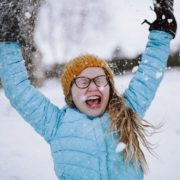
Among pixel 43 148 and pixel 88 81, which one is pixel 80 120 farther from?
pixel 43 148

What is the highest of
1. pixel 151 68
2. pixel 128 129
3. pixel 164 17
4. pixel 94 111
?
pixel 164 17

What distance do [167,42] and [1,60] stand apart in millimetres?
936

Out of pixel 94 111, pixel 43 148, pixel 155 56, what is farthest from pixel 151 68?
pixel 43 148

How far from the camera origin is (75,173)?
2.72 meters

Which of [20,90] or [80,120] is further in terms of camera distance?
[80,120]

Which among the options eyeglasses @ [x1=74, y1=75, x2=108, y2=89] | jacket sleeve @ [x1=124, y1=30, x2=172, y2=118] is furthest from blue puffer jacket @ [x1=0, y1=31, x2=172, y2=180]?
eyeglasses @ [x1=74, y1=75, x2=108, y2=89]

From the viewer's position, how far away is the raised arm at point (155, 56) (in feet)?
9.25

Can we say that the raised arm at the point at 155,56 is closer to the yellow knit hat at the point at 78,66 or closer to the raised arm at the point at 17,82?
the yellow knit hat at the point at 78,66

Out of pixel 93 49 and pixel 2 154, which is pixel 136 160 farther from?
pixel 93 49

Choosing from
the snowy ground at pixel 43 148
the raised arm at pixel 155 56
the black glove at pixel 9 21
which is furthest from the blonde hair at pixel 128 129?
the snowy ground at pixel 43 148

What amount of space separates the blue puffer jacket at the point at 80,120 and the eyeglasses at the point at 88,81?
15 centimetres

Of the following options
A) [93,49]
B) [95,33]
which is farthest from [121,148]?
[95,33]

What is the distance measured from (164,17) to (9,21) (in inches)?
34.1

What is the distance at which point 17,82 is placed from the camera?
270 cm
